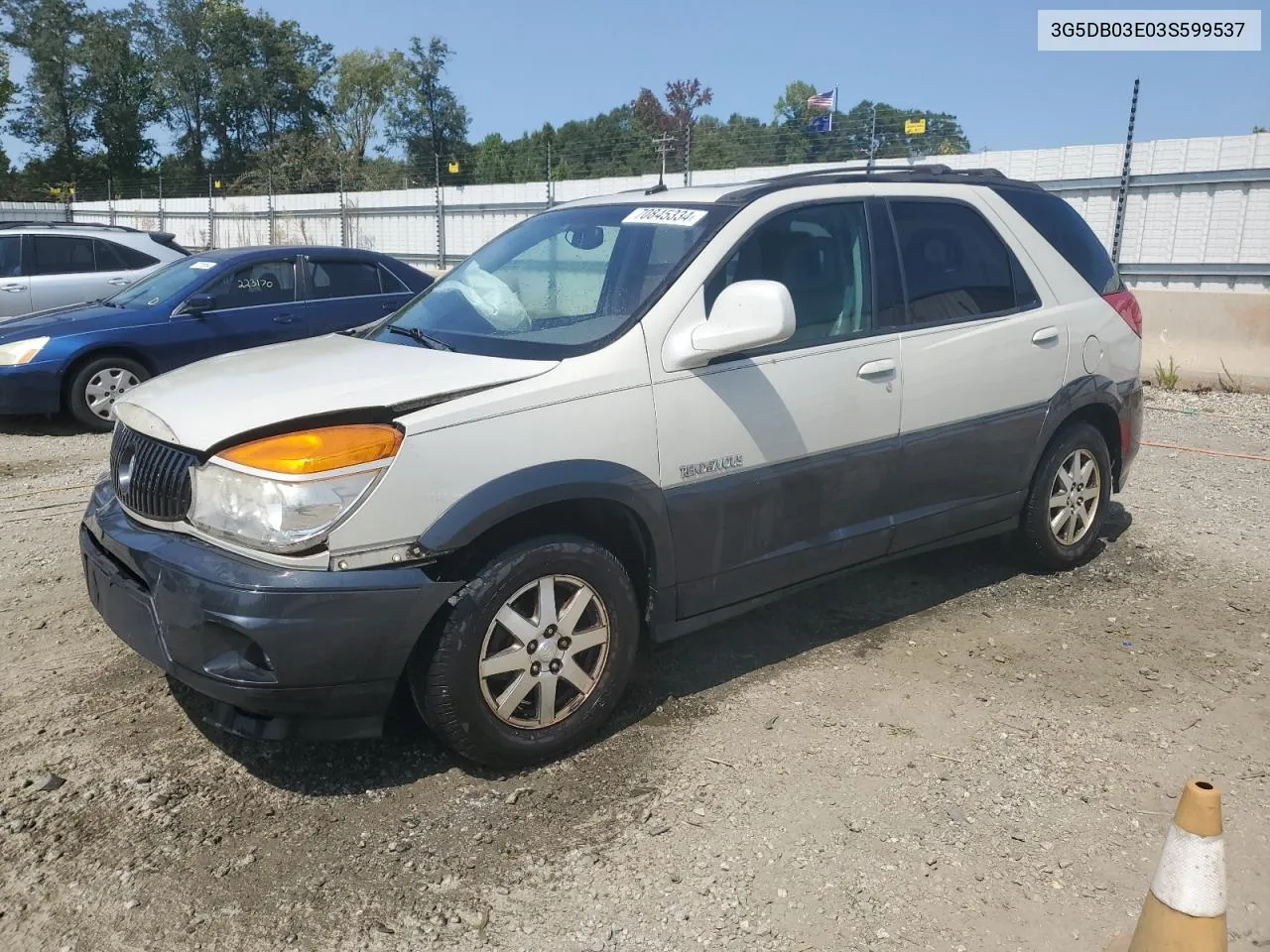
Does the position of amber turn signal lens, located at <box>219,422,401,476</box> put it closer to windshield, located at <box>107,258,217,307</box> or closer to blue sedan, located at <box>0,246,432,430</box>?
blue sedan, located at <box>0,246,432,430</box>

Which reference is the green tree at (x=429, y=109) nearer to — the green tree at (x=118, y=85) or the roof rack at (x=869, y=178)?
the green tree at (x=118, y=85)

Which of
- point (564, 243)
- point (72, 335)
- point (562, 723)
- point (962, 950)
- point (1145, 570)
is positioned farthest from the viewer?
point (72, 335)

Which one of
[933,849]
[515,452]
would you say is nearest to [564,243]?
[515,452]

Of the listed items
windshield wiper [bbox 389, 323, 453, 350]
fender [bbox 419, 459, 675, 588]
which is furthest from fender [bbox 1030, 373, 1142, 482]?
windshield wiper [bbox 389, 323, 453, 350]

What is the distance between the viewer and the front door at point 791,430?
3469 millimetres

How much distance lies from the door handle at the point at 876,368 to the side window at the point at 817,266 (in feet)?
0.47

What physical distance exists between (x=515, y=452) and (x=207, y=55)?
80.4 m

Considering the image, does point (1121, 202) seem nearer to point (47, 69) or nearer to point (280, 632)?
point (280, 632)

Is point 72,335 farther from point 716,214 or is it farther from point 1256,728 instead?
point 1256,728

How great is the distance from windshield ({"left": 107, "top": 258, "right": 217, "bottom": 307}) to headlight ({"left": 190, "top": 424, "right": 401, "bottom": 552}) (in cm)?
631

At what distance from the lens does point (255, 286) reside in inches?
337

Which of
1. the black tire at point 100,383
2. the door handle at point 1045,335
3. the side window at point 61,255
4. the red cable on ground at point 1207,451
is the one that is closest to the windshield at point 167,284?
the black tire at point 100,383

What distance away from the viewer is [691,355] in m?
3.38

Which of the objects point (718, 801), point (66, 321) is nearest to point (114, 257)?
point (66, 321)
